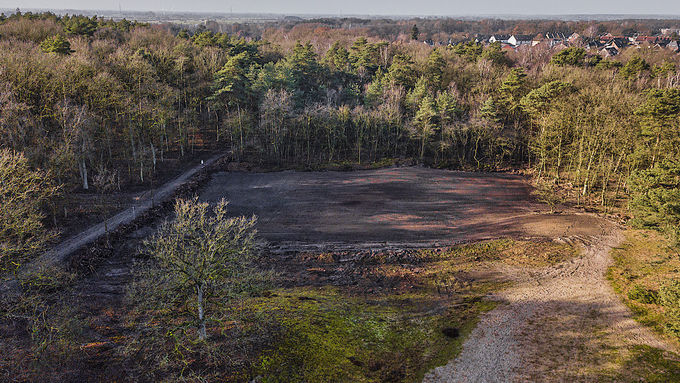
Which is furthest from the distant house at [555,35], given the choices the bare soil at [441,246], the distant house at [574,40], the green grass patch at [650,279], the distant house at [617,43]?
the green grass patch at [650,279]

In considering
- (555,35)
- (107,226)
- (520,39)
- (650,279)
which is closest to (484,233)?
(650,279)

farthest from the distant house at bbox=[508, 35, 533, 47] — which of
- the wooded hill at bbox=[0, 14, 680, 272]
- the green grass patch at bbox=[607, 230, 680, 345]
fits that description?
the green grass patch at bbox=[607, 230, 680, 345]

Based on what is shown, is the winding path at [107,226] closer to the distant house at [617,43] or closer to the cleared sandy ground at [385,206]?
the cleared sandy ground at [385,206]

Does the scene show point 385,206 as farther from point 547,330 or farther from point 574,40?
point 574,40

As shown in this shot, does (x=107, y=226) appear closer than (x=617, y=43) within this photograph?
Yes

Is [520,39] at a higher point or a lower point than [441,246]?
higher
